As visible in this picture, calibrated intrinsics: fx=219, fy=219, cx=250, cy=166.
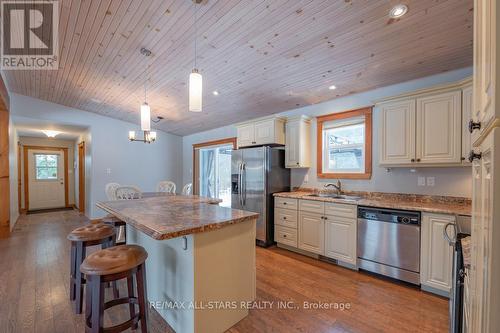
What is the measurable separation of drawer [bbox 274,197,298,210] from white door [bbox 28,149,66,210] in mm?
7654

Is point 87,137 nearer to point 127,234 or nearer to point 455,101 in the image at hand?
point 127,234

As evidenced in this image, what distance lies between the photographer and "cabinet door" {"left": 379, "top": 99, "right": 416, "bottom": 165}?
2.55 meters

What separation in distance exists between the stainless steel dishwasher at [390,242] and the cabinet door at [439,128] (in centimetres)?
70

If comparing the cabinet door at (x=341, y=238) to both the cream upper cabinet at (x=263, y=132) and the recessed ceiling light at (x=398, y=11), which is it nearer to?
the cream upper cabinet at (x=263, y=132)

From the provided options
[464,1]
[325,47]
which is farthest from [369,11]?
[464,1]

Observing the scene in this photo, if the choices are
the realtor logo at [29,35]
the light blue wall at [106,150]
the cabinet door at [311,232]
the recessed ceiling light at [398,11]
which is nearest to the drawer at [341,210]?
the cabinet door at [311,232]

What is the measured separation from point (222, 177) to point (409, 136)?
Result: 4223 mm

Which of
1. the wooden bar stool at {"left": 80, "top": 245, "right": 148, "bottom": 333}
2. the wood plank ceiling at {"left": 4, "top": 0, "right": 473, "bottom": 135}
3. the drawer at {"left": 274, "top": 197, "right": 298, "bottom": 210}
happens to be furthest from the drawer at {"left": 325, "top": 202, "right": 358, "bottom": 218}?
the wooden bar stool at {"left": 80, "top": 245, "right": 148, "bottom": 333}

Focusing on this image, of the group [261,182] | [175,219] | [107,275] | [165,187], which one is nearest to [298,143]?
[261,182]

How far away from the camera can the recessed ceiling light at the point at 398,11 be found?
1.77m

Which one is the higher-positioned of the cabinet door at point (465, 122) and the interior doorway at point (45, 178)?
the cabinet door at point (465, 122)

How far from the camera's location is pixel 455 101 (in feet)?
7.46

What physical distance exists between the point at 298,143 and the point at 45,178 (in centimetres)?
810

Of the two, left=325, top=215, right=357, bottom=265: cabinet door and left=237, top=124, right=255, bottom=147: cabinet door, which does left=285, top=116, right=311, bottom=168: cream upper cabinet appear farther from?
left=325, top=215, right=357, bottom=265: cabinet door
